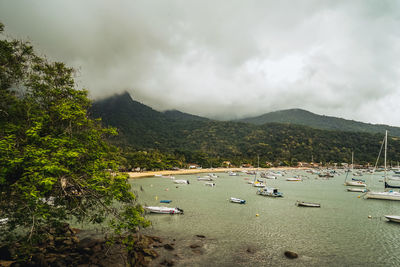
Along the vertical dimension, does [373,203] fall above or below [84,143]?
below

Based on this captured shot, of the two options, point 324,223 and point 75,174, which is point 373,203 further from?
point 75,174

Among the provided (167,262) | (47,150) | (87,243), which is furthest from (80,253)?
(47,150)

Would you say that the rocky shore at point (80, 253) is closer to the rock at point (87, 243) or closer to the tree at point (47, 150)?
the rock at point (87, 243)

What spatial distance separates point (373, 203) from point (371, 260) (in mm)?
35264

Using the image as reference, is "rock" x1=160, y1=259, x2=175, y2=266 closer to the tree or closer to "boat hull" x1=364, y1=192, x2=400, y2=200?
the tree

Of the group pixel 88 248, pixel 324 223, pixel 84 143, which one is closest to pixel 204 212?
pixel 324 223

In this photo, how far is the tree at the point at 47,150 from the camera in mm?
11133

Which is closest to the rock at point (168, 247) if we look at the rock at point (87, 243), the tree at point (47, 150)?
the rock at point (87, 243)

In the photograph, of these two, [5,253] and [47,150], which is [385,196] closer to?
[47,150]

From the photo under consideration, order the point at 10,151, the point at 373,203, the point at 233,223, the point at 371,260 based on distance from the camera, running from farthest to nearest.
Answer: the point at 373,203
the point at 233,223
the point at 371,260
the point at 10,151

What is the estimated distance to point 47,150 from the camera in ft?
37.2

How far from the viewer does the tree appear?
11.1 metres

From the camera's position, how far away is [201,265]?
59.1 feet

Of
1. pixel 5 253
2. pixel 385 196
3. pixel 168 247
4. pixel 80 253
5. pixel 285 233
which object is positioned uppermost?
pixel 5 253
